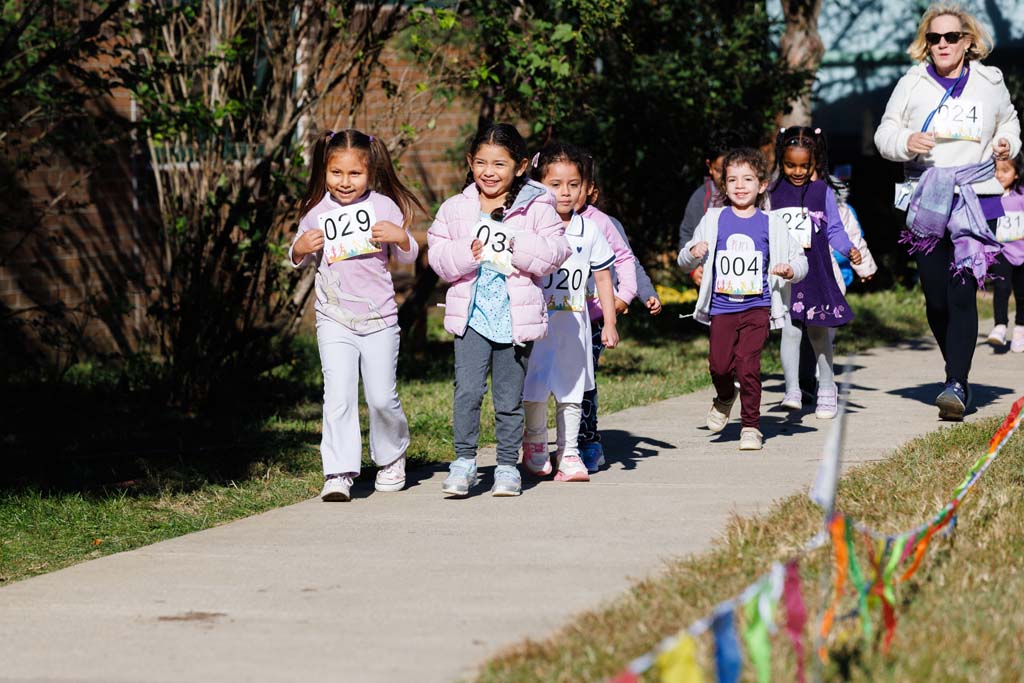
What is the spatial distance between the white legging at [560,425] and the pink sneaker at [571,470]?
0.09 ft

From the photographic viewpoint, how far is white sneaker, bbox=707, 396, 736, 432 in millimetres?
8266

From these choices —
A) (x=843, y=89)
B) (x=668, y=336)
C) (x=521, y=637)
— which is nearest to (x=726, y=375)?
(x=521, y=637)

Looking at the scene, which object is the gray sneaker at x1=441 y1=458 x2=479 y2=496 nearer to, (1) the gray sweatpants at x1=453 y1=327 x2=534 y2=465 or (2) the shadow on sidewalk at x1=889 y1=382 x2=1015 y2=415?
(1) the gray sweatpants at x1=453 y1=327 x2=534 y2=465

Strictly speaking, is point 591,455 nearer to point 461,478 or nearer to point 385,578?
point 461,478

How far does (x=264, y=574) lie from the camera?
545 centimetres

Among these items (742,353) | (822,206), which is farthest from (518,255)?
(822,206)

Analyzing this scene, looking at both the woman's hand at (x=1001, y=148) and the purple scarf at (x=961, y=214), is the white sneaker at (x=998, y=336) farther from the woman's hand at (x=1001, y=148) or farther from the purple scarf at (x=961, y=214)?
the woman's hand at (x=1001, y=148)

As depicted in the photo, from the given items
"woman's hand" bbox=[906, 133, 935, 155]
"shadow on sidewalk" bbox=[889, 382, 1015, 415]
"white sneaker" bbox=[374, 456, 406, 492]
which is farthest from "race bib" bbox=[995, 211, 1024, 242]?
"white sneaker" bbox=[374, 456, 406, 492]

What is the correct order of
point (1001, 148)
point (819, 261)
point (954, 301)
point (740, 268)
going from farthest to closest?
point (819, 261) < point (954, 301) < point (1001, 148) < point (740, 268)

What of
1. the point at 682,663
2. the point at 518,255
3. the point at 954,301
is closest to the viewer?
the point at 682,663

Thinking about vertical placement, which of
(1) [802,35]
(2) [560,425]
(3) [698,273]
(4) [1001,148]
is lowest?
(2) [560,425]

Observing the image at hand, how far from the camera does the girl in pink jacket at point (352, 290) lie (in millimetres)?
6844

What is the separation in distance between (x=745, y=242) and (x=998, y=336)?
15.1 ft

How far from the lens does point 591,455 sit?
7.45 meters
